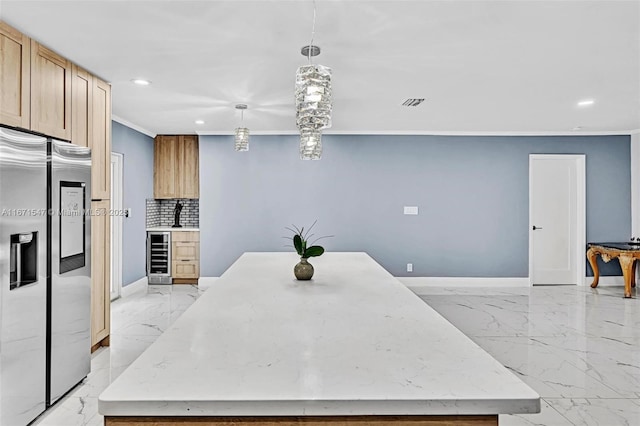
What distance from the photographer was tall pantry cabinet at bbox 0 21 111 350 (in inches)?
95.5

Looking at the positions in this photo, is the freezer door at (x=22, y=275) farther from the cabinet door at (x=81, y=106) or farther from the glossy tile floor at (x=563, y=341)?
the glossy tile floor at (x=563, y=341)

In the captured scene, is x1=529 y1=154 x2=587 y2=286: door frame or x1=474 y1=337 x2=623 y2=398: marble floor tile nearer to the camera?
x1=474 y1=337 x2=623 y2=398: marble floor tile

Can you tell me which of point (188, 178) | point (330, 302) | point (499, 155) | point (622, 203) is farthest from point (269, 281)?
point (622, 203)

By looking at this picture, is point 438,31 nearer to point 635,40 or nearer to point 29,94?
point 635,40

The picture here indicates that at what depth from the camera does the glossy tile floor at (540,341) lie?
2596 millimetres

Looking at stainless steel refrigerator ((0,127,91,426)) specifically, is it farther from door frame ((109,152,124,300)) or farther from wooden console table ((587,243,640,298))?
wooden console table ((587,243,640,298))

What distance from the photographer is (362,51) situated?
2.83 m

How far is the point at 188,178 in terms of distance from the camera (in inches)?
257

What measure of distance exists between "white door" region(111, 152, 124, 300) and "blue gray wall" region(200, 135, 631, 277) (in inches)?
45.6

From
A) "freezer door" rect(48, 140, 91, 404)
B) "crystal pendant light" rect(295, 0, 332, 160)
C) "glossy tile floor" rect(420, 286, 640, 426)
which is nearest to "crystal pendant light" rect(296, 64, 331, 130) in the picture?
"crystal pendant light" rect(295, 0, 332, 160)

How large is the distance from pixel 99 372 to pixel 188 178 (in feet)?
12.6

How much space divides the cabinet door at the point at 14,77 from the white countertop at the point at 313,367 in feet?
5.46

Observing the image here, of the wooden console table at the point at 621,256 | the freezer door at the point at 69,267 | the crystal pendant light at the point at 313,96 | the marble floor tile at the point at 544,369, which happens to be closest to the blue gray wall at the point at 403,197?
the wooden console table at the point at 621,256

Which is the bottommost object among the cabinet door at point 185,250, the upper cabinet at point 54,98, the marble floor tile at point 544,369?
the marble floor tile at point 544,369
